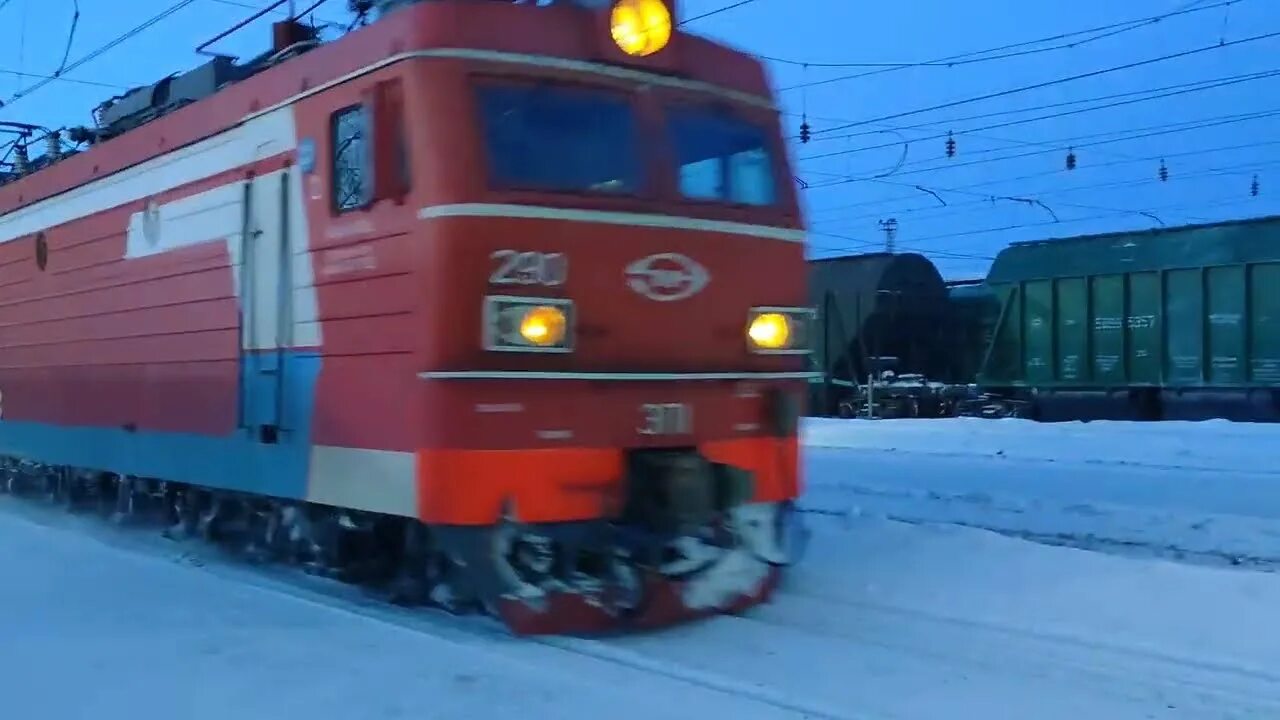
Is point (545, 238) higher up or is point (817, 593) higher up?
point (545, 238)

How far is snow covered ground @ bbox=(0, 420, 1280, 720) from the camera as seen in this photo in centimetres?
508

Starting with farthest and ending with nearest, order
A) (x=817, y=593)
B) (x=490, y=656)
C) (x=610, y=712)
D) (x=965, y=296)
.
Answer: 1. (x=965, y=296)
2. (x=817, y=593)
3. (x=490, y=656)
4. (x=610, y=712)

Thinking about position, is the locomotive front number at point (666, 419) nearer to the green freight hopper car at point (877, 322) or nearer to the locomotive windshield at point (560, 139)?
the locomotive windshield at point (560, 139)

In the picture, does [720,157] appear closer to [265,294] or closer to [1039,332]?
[265,294]

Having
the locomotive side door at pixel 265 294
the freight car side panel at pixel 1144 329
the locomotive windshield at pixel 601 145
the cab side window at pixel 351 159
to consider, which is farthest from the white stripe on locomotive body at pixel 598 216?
the freight car side panel at pixel 1144 329

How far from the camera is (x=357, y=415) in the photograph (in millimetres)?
6391

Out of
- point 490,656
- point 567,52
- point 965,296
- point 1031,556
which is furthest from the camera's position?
point 965,296

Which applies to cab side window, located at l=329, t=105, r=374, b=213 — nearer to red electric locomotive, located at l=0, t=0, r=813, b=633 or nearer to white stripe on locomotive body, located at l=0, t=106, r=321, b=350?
red electric locomotive, located at l=0, t=0, r=813, b=633

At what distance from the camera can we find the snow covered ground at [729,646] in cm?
508

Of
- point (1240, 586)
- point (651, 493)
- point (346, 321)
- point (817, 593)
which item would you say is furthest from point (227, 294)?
point (1240, 586)

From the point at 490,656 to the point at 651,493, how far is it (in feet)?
3.62

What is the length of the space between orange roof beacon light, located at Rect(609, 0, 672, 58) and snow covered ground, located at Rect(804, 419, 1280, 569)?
501cm

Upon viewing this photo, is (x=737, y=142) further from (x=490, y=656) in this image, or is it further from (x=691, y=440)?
(x=490, y=656)

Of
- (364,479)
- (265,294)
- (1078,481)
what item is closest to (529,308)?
(364,479)
